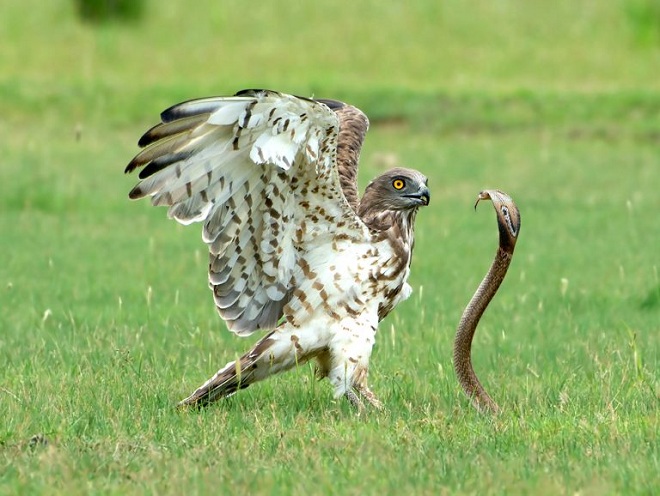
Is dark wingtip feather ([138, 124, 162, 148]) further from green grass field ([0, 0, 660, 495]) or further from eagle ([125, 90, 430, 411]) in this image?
green grass field ([0, 0, 660, 495])

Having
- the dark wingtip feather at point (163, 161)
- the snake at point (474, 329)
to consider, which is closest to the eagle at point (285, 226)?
the dark wingtip feather at point (163, 161)

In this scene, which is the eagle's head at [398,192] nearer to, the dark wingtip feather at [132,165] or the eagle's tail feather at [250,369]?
the eagle's tail feather at [250,369]

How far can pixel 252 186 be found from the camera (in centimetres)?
634

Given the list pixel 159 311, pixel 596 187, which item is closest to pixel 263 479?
pixel 159 311

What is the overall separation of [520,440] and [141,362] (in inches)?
97.3

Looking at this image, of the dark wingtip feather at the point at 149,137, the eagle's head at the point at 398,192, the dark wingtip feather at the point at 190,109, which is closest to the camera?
the dark wingtip feather at the point at 190,109

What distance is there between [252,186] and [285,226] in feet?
1.09

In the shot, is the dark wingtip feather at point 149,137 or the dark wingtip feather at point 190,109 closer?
the dark wingtip feather at point 190,109

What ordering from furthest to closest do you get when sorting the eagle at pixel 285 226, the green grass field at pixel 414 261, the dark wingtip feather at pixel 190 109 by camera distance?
the eagle at pixel 285 226
the dark wingtip feather at pixel 190 109
the green grass field at pixel 414 261

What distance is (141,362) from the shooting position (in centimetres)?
707

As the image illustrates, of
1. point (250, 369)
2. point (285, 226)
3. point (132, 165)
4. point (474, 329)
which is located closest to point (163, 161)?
point (132, 165)

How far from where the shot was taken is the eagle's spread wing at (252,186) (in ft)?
19.4

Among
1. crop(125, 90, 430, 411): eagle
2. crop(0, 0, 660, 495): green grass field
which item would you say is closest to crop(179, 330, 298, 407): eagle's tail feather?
crop(125, 90, 430, 411): eagle

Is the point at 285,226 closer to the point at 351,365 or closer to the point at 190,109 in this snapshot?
the point at 351,365
